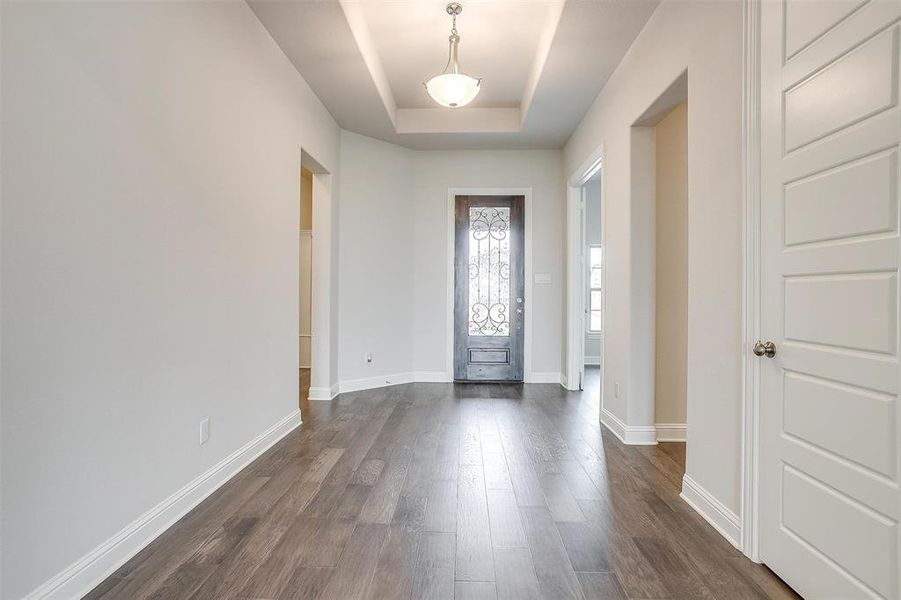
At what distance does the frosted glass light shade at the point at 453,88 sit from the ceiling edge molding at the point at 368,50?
0.55 meters

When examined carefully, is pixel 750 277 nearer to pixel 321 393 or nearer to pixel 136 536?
pixel 136 536

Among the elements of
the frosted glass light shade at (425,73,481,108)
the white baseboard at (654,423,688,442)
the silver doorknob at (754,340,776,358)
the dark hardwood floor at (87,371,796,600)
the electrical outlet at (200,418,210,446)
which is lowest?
the dark hardwood floor at (87,371,796,600)

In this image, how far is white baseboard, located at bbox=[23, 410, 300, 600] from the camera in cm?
147

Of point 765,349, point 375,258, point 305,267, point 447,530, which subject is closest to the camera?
point 765,349

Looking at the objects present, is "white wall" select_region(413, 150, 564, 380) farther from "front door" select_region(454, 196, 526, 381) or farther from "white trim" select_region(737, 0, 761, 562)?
"white trim" select_region(737, 0, 761, 562)

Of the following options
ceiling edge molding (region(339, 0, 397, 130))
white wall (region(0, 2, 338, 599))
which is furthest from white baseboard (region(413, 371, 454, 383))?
ceiling edge molding (region(339, 0, 397, 130))

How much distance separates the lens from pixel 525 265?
5414mm

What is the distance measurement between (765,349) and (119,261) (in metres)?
2.44

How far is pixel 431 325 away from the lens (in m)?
5.45

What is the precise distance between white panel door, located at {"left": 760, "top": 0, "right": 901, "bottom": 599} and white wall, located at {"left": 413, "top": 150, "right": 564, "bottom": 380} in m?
3.66

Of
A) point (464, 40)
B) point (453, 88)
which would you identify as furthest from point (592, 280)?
point (453, 88)

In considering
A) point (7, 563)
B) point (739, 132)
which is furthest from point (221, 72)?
point (739, 132)

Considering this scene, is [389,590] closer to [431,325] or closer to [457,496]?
[457,496]

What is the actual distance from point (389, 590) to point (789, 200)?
6.38 feet
